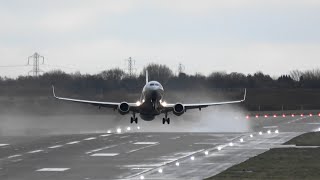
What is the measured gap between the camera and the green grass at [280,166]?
1629 inches

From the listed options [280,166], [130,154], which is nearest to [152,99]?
[130,154]

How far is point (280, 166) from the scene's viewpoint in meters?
46.2

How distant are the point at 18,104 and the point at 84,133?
101ft

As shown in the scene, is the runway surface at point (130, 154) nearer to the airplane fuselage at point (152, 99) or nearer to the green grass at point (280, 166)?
the green grass at point (280, 166)

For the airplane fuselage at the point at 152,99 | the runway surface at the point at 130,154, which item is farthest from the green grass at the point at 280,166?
the airplane fuselage at the point at 152,99

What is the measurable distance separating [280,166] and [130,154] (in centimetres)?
1477

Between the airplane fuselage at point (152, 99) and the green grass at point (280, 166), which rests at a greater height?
the airplane fuselage at point (152, 99)

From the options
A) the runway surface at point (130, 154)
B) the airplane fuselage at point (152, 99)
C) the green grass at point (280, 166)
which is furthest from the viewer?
the airplane fuselage at point (152, 99)

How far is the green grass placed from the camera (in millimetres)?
41375

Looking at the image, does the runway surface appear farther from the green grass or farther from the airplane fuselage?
the airplane fuselage

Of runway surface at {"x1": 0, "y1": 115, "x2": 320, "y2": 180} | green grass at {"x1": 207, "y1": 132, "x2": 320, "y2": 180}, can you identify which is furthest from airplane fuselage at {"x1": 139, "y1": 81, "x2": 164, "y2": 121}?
green grass at {"x1": 207, "y1": 132, "x2": 320, "y2": 180}

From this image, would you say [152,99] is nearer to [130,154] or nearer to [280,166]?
[130,154]

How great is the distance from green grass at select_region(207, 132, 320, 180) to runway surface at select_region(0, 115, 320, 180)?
1.33 m

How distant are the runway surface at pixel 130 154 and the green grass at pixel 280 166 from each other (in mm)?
1328
